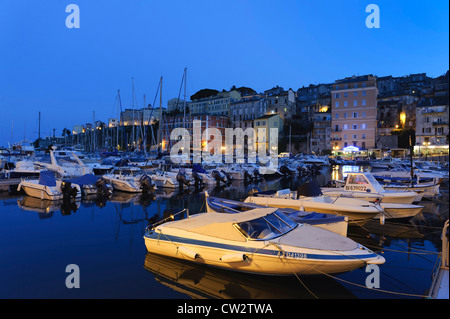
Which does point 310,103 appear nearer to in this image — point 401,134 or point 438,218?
point 401,134

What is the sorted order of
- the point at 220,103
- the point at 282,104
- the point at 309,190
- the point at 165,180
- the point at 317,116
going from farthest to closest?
1. the point at 220,103
2. the point at 282,104
3. the point at 317,116
4. the point at 165,180
5. the point at 309,190

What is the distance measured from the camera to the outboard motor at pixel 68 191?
21594 millimetres

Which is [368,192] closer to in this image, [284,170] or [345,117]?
[284,170]

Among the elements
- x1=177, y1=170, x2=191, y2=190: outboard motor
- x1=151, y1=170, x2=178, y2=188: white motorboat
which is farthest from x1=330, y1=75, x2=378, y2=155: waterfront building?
x1=151, y1=170, x2=178, y2=188: white motorboat

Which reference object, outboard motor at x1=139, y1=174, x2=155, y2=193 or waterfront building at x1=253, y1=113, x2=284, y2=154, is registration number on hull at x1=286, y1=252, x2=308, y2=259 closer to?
outboard motor at x1=139, y1=174, x2=155, y2=193

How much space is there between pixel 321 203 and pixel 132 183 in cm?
1711

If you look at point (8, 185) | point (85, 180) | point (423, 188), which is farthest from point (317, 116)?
point (8, 185)

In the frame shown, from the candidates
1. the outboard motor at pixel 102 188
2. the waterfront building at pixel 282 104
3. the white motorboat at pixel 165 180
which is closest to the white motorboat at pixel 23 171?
the outboard motor at pixel 102 188

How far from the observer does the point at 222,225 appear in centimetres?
887

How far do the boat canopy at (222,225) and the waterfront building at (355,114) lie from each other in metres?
72.2

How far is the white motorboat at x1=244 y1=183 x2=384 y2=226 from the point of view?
13.5m

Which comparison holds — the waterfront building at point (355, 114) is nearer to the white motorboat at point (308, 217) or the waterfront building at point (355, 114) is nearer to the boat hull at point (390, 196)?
the boat hull at point (390, 196)

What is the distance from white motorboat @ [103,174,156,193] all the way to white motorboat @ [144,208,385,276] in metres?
16.1
